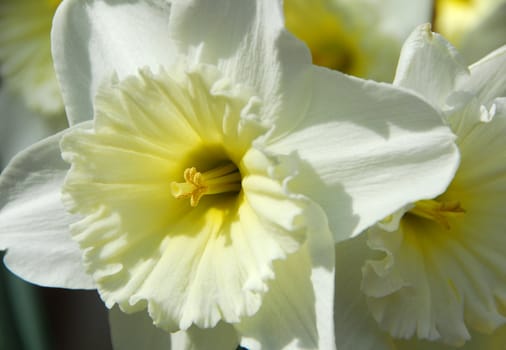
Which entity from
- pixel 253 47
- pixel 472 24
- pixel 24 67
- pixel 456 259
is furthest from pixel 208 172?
pixel 24 67

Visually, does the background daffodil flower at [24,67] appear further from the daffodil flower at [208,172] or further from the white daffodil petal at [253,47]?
the white daffodil petal at [253,47]

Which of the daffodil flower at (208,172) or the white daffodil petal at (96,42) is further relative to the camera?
the white daffodil petal at (96,42)

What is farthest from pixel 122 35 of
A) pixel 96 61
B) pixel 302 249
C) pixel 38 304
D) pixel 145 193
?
pixel 38 304

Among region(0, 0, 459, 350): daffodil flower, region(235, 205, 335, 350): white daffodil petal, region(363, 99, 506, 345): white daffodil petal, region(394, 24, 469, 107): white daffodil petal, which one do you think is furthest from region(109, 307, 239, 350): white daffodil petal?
region(394, 24, 469, 107): white daffodil petal

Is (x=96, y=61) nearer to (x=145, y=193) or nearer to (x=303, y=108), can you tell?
(x=145, y=193)

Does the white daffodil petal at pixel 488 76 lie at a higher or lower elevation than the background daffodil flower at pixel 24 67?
higher

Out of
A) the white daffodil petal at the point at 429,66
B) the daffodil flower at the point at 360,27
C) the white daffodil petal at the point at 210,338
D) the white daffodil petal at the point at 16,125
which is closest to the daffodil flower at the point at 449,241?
the white daffodil petal at the point at 429,66
